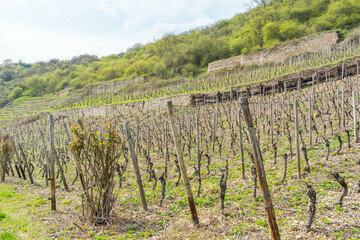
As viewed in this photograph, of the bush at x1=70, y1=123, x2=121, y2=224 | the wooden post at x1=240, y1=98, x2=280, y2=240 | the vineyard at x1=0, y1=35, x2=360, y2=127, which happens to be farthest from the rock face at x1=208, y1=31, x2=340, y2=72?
the bush at x1=70, y1=123, x2=121, y2=224

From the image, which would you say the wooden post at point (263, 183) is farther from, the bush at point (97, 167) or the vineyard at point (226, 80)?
the vineyard at point (226, 80)

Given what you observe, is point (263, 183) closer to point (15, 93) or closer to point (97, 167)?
point (97, 167)

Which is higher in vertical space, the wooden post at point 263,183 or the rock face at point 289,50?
the rock face at point 289,50

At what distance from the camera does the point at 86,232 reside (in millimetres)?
4461

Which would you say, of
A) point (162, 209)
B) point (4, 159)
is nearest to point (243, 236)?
point (162, 209)

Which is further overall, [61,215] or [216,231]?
[61,215]

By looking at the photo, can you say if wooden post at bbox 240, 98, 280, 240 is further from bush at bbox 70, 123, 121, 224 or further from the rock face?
the rock face

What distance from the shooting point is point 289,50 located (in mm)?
29953

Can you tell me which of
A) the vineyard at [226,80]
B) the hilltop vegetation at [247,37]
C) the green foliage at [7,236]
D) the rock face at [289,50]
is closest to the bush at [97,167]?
the green foliage at [7,236]

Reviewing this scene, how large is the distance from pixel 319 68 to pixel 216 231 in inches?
714

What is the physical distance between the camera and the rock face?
1079 inches

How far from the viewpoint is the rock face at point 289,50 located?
89.9ft

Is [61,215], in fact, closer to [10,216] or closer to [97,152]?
[10,216]

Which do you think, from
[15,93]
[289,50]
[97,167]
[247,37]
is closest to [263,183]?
[97,167]
